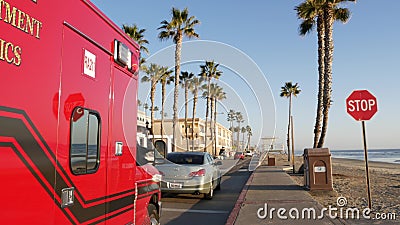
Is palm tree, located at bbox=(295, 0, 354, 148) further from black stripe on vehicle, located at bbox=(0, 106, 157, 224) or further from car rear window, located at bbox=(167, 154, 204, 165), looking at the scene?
black stripe on vehicle, located at bbox=(0, 106, 157, 224)

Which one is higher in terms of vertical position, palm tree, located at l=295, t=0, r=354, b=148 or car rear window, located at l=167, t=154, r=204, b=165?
palm tree, located at l=295, t=0, r=354, b=148

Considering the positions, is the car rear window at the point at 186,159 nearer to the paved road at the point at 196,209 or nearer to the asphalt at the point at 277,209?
the paved road at the point at 196,209

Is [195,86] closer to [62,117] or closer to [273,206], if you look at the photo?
[273,206]

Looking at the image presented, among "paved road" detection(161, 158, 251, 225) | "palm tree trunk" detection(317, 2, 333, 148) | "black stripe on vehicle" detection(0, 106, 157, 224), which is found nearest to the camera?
"black stripe on vehicle" detection(0, 106, 157, 224)

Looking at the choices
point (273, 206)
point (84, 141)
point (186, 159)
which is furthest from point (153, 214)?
point (186, 159)

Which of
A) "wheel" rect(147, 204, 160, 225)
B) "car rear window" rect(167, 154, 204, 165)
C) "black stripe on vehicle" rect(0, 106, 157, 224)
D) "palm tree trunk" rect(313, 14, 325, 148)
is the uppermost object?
"palm tree trunk" rect(313, 14, 325, 148)

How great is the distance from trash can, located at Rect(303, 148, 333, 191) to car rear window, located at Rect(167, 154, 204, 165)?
12.6 ft

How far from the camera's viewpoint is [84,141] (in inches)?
121

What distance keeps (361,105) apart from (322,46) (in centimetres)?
1139

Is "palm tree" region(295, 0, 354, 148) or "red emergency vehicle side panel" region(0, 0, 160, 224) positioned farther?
"palm tree" region(295, 0, 354, 148)

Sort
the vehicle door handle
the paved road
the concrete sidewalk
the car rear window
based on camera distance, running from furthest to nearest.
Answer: the car rear window
the paved road
the concrete sidewalk
the vehicle door handle

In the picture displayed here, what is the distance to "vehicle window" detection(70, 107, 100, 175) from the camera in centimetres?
289

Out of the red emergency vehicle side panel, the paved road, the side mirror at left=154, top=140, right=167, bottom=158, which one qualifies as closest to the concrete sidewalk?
Answer: the paved road

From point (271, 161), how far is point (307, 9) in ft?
47.8
